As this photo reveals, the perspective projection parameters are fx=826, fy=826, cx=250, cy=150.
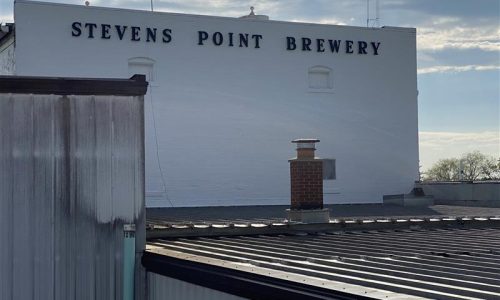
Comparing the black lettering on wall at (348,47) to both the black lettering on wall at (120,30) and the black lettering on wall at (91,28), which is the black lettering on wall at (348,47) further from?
the black lettering on wall at (91,28)

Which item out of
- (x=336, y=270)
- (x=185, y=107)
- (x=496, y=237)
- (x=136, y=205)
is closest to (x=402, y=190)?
(x=185, y=107)

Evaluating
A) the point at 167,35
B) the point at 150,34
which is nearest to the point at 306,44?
the point at 167,35

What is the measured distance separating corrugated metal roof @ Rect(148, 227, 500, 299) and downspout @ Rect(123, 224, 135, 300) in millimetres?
285

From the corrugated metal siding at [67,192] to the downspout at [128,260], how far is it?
0.45 feet

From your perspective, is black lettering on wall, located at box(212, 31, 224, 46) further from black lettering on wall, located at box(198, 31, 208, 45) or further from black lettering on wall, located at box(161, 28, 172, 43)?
black lettering on wall, located at box(161, 28, 172, 43)

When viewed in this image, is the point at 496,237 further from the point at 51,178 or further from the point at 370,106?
the point at 370,106

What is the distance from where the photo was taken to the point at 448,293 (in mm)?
6574

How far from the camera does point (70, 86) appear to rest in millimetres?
11312

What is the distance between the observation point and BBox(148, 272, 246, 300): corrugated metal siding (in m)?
8.50

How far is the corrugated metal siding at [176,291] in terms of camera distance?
850 cm

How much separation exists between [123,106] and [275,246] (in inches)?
113

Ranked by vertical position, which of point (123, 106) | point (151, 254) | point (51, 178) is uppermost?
point (123, 106)

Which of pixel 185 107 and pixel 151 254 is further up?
pixel 185 107

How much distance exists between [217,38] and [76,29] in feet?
15.9
